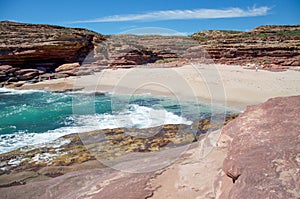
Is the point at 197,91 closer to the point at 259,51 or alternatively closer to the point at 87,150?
the point at 87,150

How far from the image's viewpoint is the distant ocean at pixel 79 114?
903cm

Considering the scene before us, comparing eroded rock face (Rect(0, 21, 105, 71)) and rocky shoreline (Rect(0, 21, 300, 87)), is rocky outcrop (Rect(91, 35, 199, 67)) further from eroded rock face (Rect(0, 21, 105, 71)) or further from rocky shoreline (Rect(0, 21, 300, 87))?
eroded rock face (Rect(0, 21, 105, 71))

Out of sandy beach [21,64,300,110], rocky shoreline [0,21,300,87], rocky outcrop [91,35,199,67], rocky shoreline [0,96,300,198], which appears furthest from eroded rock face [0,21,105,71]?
rocky shoreline [0,96,300,198]

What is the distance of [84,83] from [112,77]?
2882 mm

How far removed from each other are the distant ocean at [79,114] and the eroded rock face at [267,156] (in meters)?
6.34

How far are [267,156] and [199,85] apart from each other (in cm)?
1487

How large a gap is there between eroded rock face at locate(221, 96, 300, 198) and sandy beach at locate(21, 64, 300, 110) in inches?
327

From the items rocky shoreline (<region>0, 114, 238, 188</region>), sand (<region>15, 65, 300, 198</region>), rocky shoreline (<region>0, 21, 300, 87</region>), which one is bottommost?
rocky shoreline (<region>0, 114, 238, 188</region>)

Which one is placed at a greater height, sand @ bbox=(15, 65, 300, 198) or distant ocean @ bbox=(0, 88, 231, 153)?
sand @ bbox=(15, 65, 300, 198)

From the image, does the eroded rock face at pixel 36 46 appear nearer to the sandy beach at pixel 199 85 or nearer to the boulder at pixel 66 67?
the boulder at pixel 66 67

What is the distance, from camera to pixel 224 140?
3912 millimetres

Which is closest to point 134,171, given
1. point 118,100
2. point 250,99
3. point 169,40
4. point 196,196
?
point 196,196

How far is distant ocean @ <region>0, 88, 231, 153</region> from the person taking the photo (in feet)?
29.6

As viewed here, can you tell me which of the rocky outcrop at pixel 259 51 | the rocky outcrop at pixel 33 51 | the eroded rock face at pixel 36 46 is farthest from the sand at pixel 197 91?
the rocky outcrop at pixel 259 51
